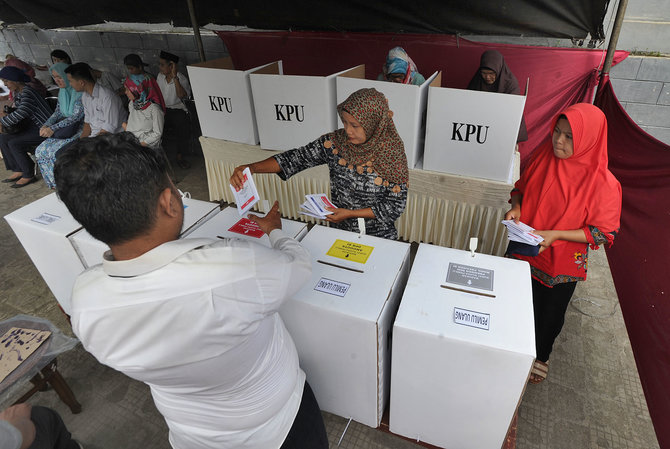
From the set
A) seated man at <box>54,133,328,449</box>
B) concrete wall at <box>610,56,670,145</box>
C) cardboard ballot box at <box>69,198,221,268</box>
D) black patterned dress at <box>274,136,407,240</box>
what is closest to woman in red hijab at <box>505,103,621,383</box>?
black patterned dress at <box>274,136,407,240</box>

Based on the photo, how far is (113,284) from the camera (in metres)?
0.73

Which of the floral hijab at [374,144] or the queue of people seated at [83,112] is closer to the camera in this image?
the floral hijab at [374,144]

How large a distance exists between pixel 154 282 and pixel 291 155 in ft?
3.88

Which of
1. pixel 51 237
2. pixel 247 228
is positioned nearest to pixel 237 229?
pixel 247 228

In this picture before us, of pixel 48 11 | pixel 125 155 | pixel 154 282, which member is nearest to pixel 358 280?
pixel 154 282

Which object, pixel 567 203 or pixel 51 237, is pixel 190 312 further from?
pixel 567 203

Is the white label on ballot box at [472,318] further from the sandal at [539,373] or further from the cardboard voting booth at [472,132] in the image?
the cardboard voting booth at [472,132]

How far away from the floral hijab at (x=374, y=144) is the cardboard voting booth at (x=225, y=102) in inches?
63.9

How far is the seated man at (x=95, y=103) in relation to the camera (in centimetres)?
346

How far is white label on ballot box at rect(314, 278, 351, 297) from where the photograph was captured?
1.18m

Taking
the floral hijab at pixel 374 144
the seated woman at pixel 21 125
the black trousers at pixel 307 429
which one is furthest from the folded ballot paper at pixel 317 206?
the seated woman at pixel 21 125

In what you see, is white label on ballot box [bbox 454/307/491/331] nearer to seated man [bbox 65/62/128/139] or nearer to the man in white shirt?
seated man [bbox 65/62/128/139]

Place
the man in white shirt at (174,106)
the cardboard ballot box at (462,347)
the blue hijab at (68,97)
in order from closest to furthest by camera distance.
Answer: the cardboard ballot box at (462,347), the blue hijab at (68,97), the man in white shirt at (174,106)

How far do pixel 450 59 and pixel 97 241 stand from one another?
354cm
